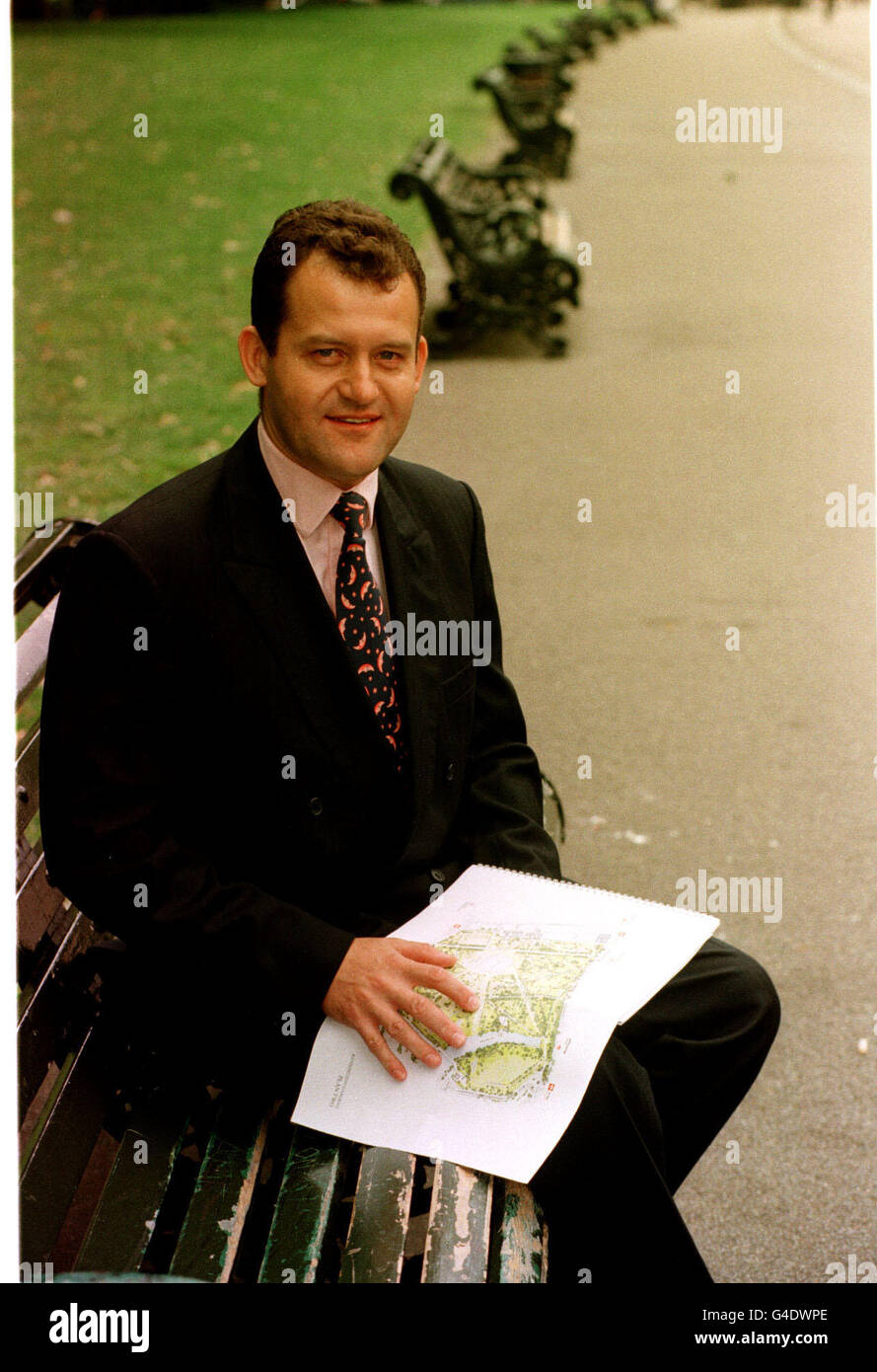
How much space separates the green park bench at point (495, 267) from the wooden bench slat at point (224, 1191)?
7.23m

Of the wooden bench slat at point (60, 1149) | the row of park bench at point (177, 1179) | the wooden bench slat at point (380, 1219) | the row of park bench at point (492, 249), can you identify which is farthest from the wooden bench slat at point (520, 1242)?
the row of park bench at point (492, 249)

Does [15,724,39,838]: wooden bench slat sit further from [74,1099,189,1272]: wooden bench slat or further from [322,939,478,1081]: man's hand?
[322,939,478,1081]: man's hand

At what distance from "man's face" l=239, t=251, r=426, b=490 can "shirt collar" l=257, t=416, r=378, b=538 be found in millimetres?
21

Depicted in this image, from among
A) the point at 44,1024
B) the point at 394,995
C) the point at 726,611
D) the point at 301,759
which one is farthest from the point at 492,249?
the point at 394,995

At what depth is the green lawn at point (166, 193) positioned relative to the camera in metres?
8.42

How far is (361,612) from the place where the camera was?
268cm

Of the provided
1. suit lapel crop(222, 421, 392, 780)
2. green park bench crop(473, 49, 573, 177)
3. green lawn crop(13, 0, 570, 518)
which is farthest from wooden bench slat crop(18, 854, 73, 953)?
green park bench crop(473, 49, 573, 177)

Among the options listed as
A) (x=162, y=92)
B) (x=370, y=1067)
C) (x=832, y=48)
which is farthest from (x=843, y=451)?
(x=832, y=48)

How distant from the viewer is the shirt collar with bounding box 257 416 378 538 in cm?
261

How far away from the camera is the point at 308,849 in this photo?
2.61 meters

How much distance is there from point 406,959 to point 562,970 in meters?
0.27

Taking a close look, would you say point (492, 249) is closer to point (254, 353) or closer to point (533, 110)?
point (254, 353)

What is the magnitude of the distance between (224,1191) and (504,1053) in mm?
504

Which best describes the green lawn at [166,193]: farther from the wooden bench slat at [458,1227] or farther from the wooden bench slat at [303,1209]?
the wooden bench slat at [458,1227]
